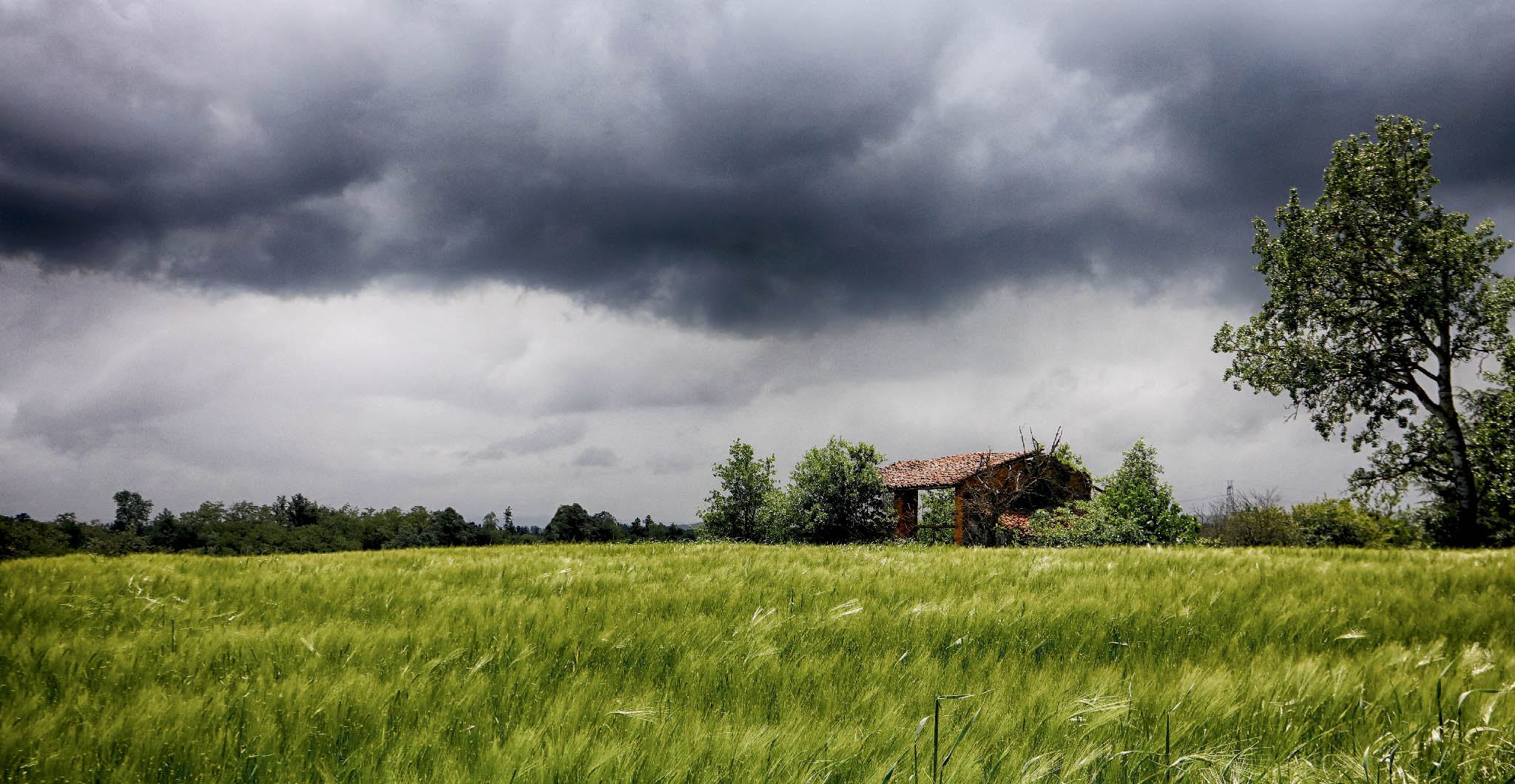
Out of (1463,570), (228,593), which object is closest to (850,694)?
(228,593)

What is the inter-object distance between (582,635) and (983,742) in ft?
7.90

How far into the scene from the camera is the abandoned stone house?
3102cm

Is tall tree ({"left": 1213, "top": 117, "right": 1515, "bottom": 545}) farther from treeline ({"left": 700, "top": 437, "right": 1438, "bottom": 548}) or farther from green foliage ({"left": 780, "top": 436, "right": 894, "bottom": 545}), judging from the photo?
green foliage ({"left": 780, "top": 436, "right": 894, "bottom": 545})

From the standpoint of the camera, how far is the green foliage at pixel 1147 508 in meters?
26.1

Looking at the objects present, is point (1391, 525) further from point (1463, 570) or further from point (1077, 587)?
point (1077, 587)

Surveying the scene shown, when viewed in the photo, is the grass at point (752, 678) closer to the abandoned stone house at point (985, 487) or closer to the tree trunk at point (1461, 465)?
the abandoned stone house at point (985, 487)

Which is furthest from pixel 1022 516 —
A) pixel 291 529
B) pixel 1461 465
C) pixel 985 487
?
pixel 291 529

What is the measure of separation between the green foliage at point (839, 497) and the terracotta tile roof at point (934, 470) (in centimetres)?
686

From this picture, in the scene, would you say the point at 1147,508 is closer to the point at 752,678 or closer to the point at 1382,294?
the point at 1382,294

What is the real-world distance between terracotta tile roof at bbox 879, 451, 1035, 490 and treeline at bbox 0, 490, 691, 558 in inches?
769

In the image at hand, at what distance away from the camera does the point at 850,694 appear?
287 cm

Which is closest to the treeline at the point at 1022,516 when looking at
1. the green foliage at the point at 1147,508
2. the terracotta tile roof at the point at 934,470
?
the green foliage at the point at 1147,508

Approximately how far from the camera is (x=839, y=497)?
44.3 metres

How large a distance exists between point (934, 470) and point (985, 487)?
27.9 metres
